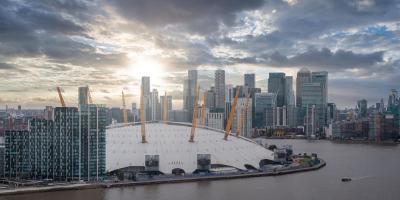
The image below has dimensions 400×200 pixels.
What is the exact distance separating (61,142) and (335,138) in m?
51.3

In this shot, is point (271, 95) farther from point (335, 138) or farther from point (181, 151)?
point (181, 151)

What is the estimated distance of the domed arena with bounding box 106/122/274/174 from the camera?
2488cm

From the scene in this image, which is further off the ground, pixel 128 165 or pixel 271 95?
pixel 271 95

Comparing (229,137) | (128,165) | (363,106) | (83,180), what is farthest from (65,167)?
(363,106)

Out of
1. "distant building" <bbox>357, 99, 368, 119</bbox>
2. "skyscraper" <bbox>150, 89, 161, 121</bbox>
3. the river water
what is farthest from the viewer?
"distant building" <bbox>357, 99, 368, 119</bbox>

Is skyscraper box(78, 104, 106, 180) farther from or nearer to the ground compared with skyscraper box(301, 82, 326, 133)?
nearer to the ground

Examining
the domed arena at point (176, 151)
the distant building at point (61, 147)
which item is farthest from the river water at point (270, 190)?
the distant building at point (61, 147)

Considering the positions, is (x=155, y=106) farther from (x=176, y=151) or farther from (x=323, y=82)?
(x=176, y=151)

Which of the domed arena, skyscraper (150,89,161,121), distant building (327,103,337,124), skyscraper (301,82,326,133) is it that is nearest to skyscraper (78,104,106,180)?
the domed arena

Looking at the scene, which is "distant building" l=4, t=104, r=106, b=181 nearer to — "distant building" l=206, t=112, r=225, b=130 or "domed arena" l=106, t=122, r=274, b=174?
"domed arena" l=106, t=122, r=274, b=174

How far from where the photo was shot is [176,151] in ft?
86.5

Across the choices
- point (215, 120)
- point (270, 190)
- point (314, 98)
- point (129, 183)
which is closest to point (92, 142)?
point (129, 183)

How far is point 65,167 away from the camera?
23.6 m

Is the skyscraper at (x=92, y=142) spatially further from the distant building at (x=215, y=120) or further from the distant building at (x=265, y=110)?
the distant building at (x=265, y=110)
